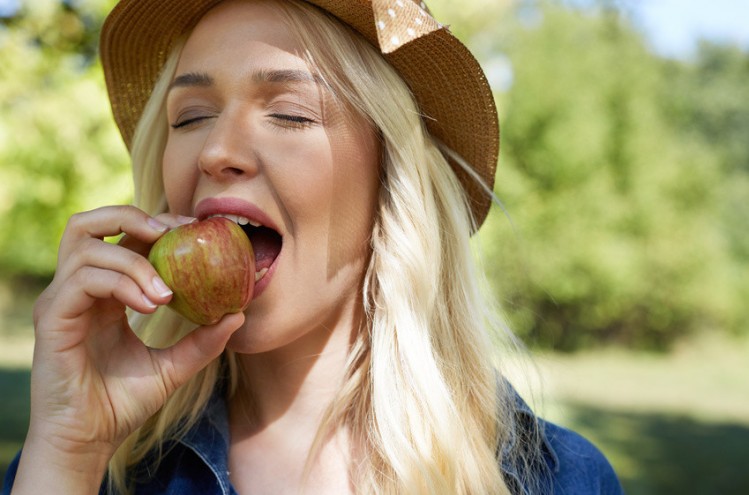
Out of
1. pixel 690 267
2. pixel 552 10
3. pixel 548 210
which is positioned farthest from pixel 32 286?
pixel 690 267

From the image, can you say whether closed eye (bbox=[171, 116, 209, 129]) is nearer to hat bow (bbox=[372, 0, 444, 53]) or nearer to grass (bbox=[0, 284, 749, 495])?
hat bow (bbox=[372, 0, 444, 53])

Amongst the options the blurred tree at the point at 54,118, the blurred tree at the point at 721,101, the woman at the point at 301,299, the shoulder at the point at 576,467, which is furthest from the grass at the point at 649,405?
the blurred tree at the point at 721,101

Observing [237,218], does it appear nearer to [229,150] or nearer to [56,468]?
[229,150]

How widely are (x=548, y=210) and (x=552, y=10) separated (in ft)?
18.1

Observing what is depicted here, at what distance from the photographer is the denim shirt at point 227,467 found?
5.84 ft

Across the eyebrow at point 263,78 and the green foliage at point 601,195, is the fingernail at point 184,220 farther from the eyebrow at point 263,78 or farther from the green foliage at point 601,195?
the green foliage at point 601,195

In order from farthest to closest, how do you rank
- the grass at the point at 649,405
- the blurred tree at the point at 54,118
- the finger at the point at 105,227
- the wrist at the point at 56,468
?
1. the grass at the point at 649,405
2. the blurred tree at the point at 54,118
3. the finger at the point at 105,227
4. the wrist at the point at 56,468

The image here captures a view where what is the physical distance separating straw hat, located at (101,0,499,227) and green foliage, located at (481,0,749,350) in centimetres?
1366

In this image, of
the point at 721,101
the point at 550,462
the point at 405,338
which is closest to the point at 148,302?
the point at 405,338

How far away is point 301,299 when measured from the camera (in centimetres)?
170

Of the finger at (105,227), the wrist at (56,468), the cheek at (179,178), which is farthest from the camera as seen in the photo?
the cheek at (179,178)

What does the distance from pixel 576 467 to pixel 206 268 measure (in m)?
0.97

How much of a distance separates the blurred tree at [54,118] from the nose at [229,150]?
2.84 metres

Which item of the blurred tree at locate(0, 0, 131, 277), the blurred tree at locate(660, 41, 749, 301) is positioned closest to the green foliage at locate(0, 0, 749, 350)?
the blurred tree at locate(0, 0, 131, 277)
